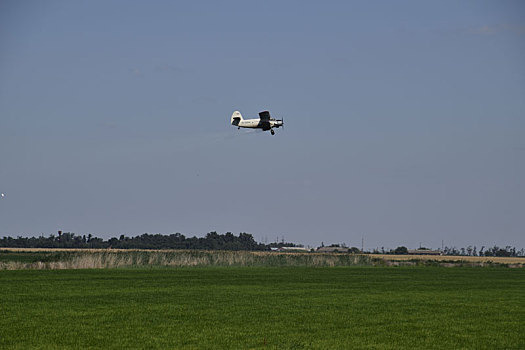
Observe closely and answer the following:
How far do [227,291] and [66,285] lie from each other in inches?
367

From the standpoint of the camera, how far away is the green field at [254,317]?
20438 millimetres

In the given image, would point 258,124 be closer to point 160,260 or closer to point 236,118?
point 236,118

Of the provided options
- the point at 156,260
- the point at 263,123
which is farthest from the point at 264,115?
the point at 156,260

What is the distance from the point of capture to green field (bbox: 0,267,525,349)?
2044cm

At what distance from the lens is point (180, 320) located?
81.3 ft

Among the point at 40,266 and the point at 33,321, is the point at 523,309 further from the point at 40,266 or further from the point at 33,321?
the point at 40,266

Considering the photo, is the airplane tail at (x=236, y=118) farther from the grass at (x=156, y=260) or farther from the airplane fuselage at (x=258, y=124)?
the grass at (x=156, y=260)

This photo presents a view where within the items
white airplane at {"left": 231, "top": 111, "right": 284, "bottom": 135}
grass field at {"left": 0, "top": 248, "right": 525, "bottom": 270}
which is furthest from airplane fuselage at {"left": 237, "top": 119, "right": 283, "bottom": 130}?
grass field at {"left": 0, "top": 248, "right": 525, "bottom": 270}

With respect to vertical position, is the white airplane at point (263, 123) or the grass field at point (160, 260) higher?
the white airplane at point (263, 123)

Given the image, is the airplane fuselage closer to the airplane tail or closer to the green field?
the airplane tail

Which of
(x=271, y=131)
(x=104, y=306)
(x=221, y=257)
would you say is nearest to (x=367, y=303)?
(x=104, y=306)

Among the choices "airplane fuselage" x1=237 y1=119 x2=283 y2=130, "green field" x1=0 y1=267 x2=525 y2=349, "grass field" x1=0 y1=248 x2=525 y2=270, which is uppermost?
"airplane fuselage" x1=237 y1=119 x2=283 y2=130

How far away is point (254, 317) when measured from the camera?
26.0 metres

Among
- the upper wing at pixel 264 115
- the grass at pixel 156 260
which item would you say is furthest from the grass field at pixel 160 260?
the upper wing at pixel 264 115
